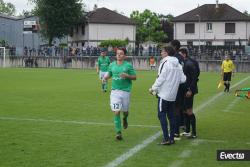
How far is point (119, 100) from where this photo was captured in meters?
10.4

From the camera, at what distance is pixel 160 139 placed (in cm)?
1036

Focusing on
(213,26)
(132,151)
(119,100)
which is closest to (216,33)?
(213,26)

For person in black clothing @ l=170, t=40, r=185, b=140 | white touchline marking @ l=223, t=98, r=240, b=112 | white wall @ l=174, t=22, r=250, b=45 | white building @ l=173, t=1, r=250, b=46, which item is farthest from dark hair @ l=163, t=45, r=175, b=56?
white wall @ l=174, t=22, r=250, b=45

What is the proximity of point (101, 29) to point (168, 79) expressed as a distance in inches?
2761

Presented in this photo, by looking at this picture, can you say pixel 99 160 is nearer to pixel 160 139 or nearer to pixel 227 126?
pixel 160 139

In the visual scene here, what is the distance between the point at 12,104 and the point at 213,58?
3570cm

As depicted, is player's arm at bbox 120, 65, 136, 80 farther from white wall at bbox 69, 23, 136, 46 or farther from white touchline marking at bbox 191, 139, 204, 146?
white wall at bbox 69, 23, 136, 46

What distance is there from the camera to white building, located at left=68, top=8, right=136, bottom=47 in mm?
78375

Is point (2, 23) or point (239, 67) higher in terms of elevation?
point (2, 23)

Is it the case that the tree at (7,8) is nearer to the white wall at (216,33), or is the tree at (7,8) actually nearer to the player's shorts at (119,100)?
the white wall at (216,33)

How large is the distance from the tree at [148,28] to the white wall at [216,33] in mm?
23363

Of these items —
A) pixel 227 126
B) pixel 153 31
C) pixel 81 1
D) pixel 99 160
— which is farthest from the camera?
pixel 153 31

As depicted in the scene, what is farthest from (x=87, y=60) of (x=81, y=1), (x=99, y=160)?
(x=99, y=160)

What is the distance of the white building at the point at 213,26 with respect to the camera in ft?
257
